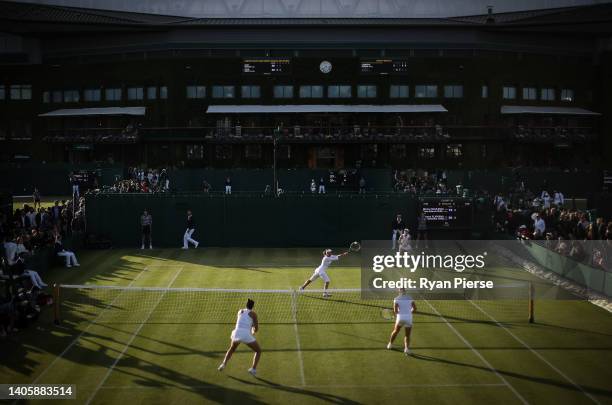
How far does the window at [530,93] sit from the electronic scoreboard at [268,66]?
24415mm

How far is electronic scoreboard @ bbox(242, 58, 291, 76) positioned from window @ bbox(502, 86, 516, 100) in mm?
22019

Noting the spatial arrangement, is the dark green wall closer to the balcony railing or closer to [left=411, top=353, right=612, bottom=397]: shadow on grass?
[left=411, top=353, right=612, bottom=397]: shadow on grass

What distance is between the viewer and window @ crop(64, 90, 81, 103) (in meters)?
71.8

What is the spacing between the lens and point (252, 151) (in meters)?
68.3

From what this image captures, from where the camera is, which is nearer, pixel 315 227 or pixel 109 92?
pixel 315 227

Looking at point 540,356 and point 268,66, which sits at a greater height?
point 268,66

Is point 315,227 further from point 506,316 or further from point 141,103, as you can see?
point 141,103

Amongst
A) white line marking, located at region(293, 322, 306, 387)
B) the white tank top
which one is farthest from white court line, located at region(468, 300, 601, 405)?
the white tank top

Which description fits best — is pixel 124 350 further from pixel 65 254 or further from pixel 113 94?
pixel 113 94

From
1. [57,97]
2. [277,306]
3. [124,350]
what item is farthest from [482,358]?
[57,97]

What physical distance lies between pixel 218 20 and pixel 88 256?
151ft

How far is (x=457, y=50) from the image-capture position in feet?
225

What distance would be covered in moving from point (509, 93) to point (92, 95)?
42912mm

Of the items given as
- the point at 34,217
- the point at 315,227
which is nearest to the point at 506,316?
the point at 315,227
